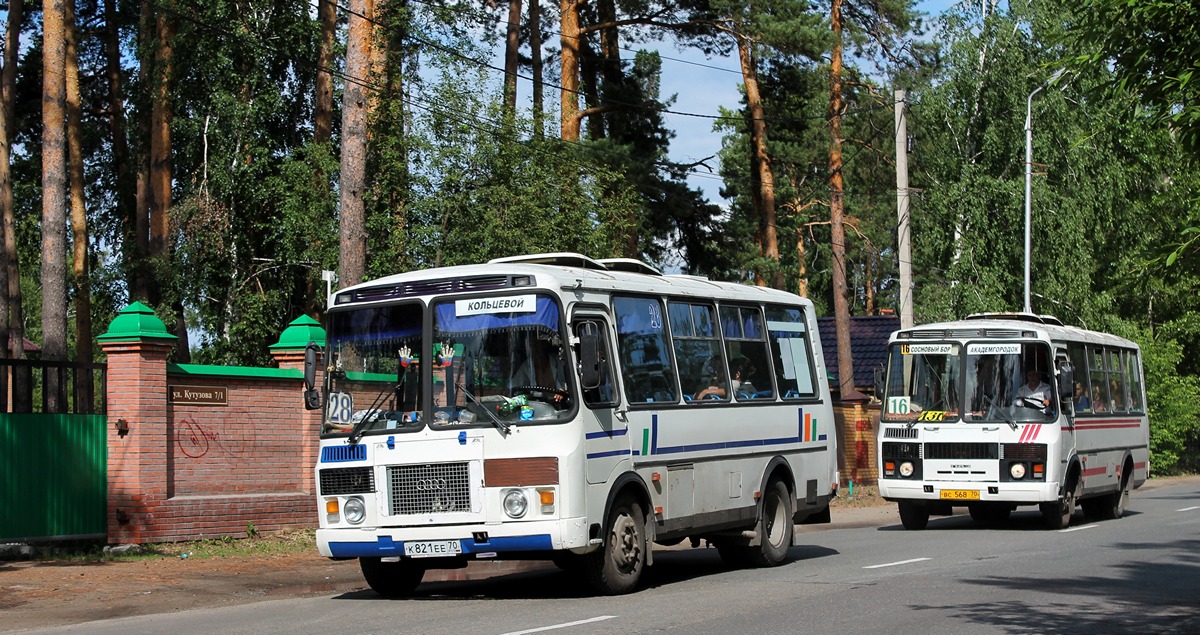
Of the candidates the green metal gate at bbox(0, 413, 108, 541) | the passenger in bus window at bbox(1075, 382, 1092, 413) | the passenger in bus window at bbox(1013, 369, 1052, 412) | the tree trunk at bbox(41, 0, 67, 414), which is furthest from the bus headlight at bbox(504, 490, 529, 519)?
the tree trunk at bbox(41, 0, 67, 414)

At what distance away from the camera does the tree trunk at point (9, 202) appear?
28.3 m

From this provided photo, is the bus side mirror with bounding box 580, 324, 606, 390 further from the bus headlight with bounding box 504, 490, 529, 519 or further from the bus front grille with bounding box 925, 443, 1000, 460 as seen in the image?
the bus front grille with bounding box 925, 443, 1000, 460

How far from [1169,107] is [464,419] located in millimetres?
5963

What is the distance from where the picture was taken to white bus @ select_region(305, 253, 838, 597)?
11844 millimetres

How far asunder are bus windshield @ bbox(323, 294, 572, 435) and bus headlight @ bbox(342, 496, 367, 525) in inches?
23.3

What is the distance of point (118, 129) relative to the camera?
39.5 m

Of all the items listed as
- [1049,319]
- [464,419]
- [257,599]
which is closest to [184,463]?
[257,599]

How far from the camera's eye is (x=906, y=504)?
21.9m

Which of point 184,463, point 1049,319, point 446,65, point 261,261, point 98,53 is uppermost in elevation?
point 98,53

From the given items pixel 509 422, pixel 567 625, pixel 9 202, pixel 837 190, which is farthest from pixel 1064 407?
pixel 9 202

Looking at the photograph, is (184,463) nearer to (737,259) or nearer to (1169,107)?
(1169,107)

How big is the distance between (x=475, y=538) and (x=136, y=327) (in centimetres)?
697

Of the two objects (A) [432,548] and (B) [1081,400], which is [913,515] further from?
(A) [432,548]

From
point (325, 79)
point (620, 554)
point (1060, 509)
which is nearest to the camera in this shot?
point (620, 554)
